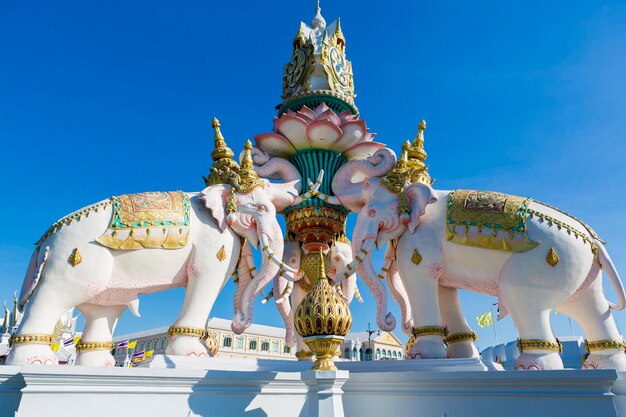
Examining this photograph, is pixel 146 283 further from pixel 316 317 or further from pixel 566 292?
pixel 566 292

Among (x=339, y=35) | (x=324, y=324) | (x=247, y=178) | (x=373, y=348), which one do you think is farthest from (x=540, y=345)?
(x=373, y=348)

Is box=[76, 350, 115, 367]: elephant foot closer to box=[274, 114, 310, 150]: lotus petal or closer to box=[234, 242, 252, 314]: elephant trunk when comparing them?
box=[234, 242, 252, 314]: elephant trunk

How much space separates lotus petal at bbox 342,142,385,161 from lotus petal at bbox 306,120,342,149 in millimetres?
393

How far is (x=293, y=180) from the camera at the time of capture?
721 centimetres

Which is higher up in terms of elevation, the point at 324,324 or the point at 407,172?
the point at 407,172

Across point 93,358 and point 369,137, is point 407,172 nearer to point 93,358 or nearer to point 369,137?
point 369,137

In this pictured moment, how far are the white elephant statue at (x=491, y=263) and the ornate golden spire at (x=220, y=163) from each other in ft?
6.30

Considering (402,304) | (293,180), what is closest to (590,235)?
(402,304)

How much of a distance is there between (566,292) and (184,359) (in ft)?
14.1

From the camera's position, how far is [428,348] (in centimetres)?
534

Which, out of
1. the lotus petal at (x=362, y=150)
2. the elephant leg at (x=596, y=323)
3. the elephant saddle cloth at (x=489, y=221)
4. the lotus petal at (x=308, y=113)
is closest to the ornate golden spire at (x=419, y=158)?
the elephant saddle cloth at (x=489, y=221)

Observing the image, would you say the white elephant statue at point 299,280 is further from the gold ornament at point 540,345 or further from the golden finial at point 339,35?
the golden finial at point 339,35

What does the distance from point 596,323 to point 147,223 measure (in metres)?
5.43

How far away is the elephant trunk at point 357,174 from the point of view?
688cm
